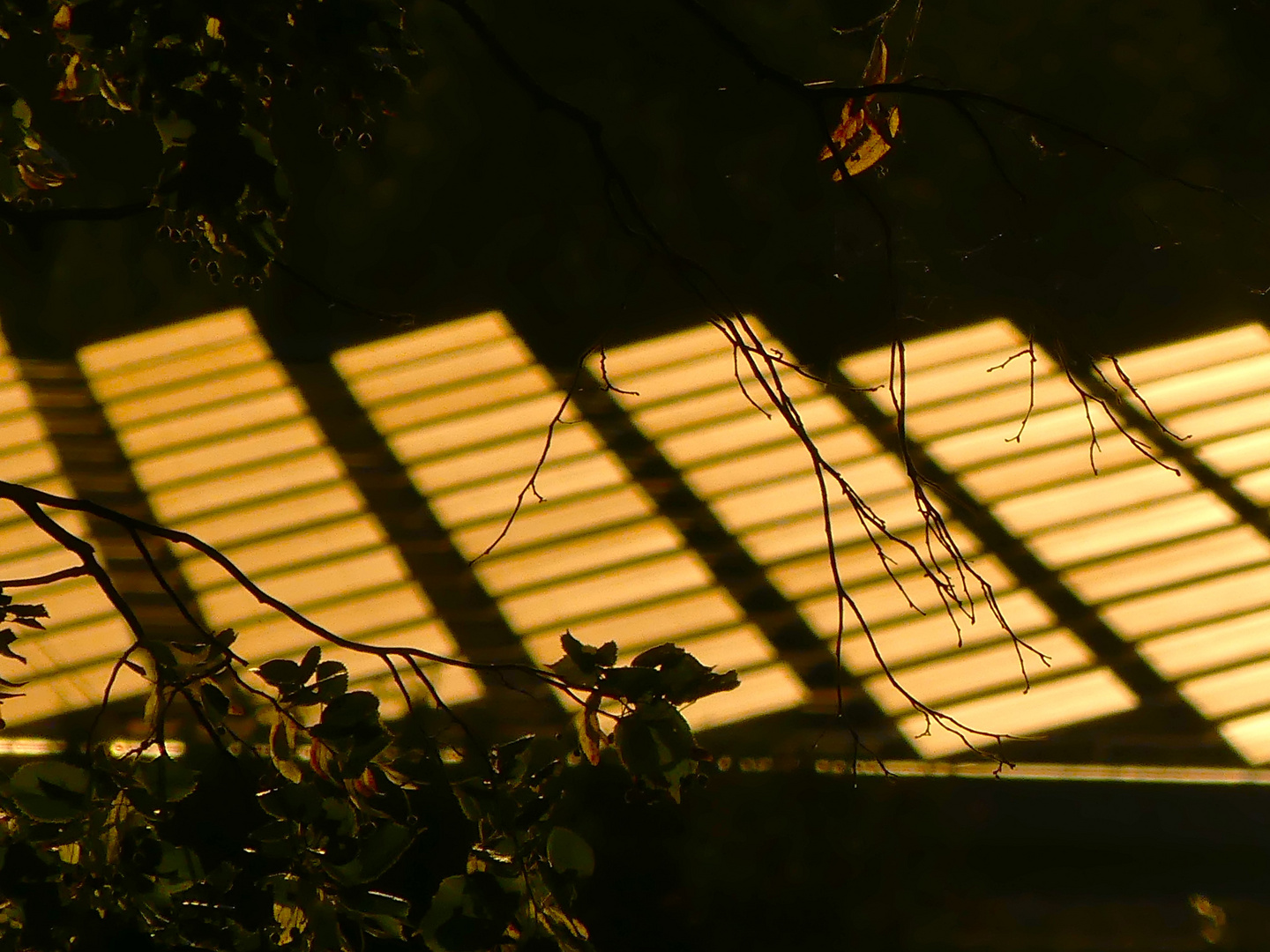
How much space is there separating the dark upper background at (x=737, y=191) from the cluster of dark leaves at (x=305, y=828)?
12.9 ft

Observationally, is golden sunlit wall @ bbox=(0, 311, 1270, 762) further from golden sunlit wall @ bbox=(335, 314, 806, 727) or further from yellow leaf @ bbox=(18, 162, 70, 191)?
yellow leaf @ bbox=(18, 162, 70, 191)

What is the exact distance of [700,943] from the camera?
254cm

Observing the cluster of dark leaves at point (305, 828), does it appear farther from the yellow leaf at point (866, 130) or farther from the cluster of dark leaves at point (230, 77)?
the yellow leaf at point (866, 130)

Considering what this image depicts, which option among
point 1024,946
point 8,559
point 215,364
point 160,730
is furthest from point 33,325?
point 160,730

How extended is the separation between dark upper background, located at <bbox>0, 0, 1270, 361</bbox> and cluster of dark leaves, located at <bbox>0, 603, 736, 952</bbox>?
12.9 ft

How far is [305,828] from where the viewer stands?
0.76m

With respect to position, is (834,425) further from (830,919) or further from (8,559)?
(8,559)

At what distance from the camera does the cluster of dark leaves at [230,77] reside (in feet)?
2.57

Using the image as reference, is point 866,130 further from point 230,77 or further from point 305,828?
point 305,828

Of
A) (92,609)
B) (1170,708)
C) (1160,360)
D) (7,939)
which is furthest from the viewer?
(1160,360)

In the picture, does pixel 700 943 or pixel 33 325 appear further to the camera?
pixel 33 325

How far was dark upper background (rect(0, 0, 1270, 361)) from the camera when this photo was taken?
4762 millimetres

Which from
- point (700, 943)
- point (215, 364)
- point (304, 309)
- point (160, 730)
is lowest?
point (160, 730)

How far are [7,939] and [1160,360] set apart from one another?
14.7 ft
